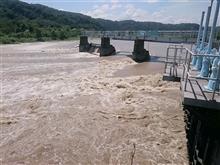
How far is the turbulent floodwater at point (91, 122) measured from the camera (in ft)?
31.8

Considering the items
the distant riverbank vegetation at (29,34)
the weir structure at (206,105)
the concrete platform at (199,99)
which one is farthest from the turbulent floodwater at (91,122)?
the distant riverbank vegetation at (29,34)

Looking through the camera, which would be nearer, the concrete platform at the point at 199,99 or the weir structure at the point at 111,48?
the concrete platform at the point at 199,99

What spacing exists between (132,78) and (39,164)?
45.5ft

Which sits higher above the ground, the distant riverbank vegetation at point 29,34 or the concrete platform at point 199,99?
the concrete platform at point 199,99

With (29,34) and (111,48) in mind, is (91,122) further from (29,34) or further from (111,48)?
(29,34)

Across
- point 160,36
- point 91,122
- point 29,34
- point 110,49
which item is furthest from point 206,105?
point 29,34

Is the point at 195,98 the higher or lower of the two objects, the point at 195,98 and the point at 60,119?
the higher

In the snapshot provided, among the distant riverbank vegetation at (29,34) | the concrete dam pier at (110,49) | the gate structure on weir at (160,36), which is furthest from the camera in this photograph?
the distant riverbank vegetation at (29,34)

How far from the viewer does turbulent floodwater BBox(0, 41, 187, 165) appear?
9.70m

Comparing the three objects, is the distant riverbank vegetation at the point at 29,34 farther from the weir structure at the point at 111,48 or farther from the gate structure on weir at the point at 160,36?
the gate structure on weir at the point at 160,36

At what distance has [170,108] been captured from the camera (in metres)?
13.8

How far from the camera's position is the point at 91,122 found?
1254cm

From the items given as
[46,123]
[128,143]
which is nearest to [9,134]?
[46,123]

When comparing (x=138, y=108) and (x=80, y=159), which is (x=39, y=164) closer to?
(x=80, y=159)
